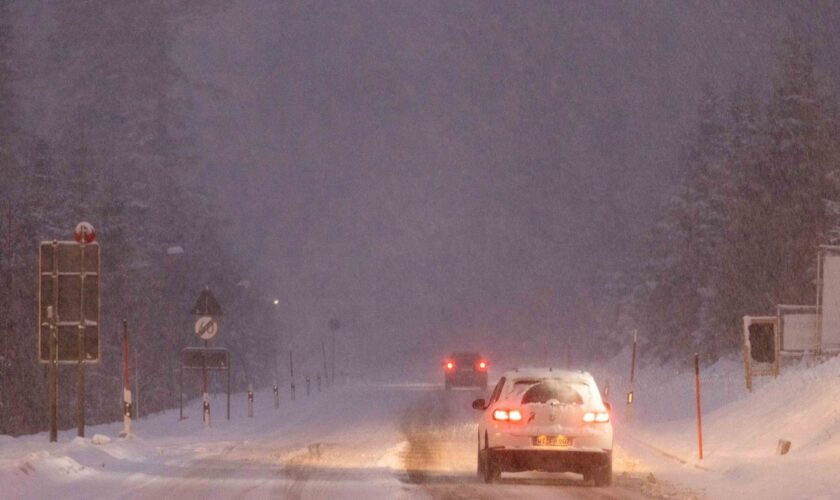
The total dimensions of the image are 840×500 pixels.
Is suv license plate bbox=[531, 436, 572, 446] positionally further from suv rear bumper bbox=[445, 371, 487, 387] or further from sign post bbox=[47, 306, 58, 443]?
suv rear bumper bbox=[445, 371, 487, 387]

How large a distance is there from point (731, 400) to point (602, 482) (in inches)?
604

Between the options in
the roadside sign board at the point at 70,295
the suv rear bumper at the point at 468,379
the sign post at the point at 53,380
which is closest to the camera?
the sign post at the point at 53,380

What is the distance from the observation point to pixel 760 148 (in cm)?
5672

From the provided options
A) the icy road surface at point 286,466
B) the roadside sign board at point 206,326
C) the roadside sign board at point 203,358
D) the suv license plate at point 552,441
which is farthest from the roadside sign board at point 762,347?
the suv license plate at point 552,441

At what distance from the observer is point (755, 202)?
188 ft

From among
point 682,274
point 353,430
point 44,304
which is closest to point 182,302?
point 682,274

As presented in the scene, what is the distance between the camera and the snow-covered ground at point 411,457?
1742 centimetres

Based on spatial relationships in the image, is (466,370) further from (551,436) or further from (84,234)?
(551,436)

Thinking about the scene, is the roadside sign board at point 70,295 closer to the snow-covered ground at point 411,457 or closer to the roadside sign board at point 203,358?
the snow-covered ground at point 411,457

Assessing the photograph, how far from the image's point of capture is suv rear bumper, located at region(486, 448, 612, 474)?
61.9ft

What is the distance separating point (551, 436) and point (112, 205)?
5168cm

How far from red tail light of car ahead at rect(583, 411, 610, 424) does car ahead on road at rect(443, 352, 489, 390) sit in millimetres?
39755

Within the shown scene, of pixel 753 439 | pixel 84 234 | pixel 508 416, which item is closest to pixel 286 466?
pixel 508 416

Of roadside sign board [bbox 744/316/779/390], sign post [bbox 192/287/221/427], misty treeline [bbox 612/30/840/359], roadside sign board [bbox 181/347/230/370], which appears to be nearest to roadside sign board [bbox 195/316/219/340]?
sign post [bbox 192/287/221/427]
